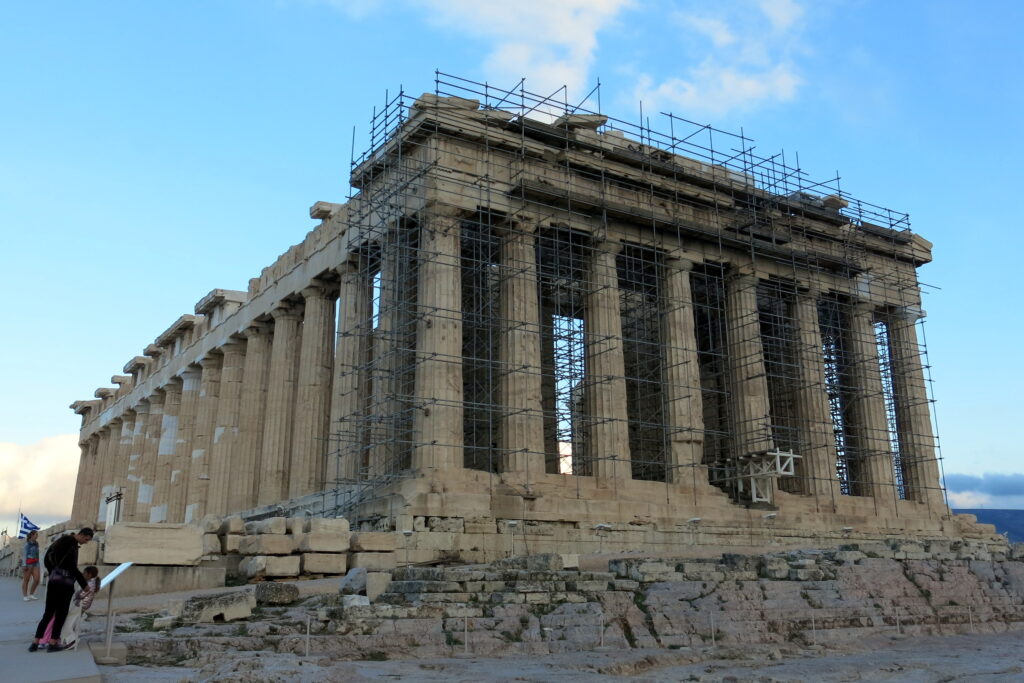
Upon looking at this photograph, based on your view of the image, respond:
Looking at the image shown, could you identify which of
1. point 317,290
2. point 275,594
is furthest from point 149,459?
point 275,594

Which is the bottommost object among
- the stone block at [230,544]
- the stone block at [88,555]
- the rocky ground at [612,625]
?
the rocky ground at [612,625]

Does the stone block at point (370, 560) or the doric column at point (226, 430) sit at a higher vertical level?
the doric column at point (226, 430)

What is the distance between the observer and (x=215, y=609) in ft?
43.1

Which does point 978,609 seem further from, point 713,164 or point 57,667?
point 713,164

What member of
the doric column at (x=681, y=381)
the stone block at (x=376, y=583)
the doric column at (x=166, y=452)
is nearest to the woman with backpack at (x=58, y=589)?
the stone block at (x=376, y=583)

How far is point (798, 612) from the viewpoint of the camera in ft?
50.1

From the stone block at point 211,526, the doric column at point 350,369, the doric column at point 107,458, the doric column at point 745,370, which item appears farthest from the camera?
the doric column at point 107,458

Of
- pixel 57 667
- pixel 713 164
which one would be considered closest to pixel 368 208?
pixel 713 164

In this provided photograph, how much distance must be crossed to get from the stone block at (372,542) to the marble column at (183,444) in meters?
20.9

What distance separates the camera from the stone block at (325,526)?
19891 mm

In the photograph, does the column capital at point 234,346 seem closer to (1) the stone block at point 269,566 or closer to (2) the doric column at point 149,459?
(2) the doric column at point 149,459

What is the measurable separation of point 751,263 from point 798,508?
8.01 metres

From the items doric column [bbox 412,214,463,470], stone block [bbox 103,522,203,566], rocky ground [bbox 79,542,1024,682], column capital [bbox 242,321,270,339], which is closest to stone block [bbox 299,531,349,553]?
stone block [bbox 103,522,203,566]

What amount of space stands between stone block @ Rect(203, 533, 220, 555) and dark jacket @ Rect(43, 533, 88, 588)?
8490 mm
